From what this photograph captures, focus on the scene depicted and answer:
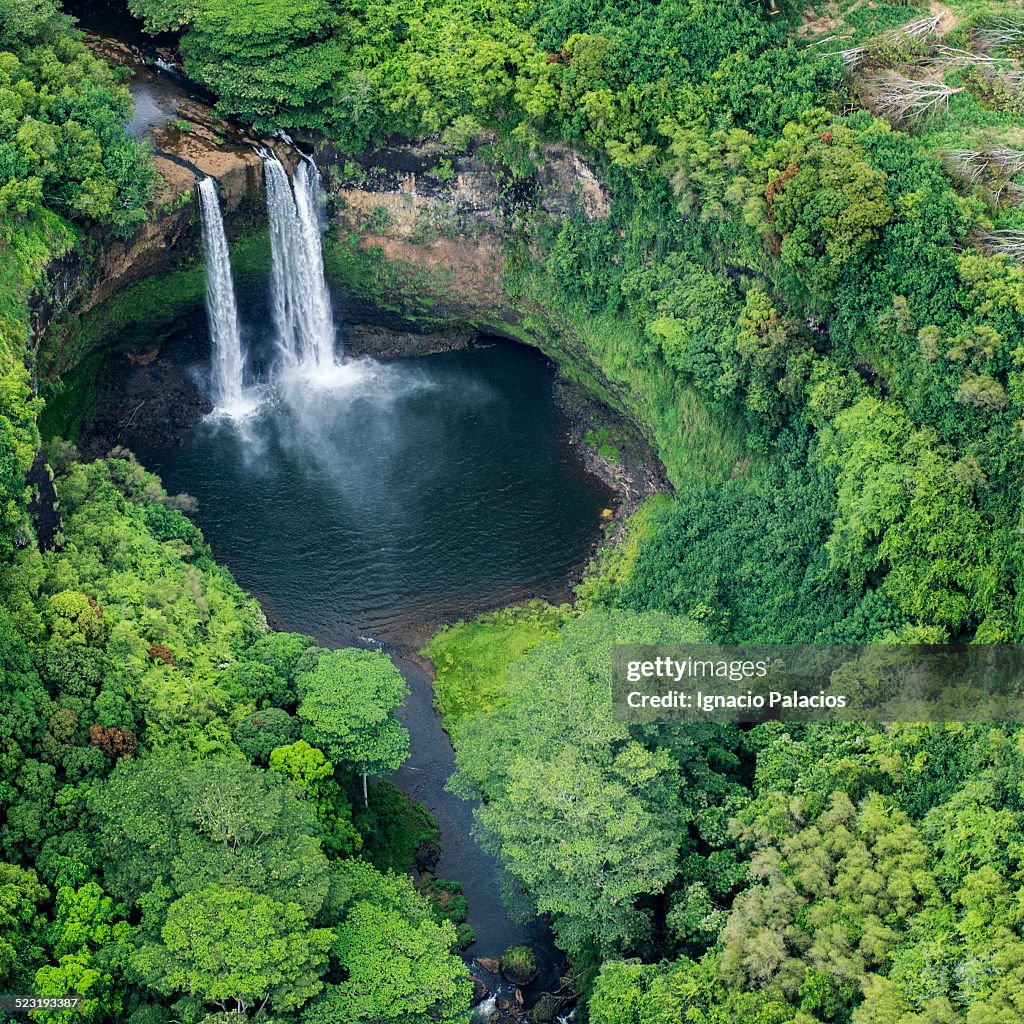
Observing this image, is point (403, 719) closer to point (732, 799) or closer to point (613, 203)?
point (732, 799)

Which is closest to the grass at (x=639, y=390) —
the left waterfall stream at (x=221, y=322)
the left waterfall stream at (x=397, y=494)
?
the left waterfall stream at (x=397, y=494)

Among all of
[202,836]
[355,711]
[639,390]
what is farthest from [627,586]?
[202,836]

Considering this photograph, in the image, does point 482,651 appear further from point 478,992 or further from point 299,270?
point 299,270

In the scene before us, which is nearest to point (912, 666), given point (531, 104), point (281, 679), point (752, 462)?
point (752, 462)

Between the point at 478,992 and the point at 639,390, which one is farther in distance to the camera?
the point at 639,390

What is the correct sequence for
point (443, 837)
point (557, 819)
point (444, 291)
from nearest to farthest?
point (557, 819) < point (443, 837) < point (444, 291)

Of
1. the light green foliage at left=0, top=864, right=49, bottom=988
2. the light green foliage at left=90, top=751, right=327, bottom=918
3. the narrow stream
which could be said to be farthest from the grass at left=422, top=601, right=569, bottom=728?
the light green foliage at left=0, top=864, right=49, bottom=988

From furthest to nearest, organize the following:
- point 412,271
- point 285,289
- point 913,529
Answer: point 412,271 < point 285,289 < point 913,529

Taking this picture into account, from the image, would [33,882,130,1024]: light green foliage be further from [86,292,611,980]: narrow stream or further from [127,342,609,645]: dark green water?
[127,342,609,645]: dark green water
